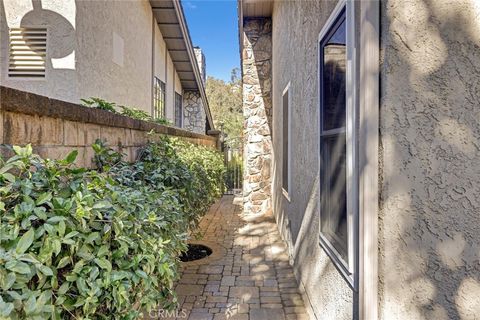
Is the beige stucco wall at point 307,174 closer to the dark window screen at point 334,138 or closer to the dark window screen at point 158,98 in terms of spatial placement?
the dark window screen at point 334,138

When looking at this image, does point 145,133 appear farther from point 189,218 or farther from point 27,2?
point 27,2

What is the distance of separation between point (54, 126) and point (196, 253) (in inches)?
128

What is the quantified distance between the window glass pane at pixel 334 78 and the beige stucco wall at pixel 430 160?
602mm

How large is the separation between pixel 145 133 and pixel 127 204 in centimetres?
234

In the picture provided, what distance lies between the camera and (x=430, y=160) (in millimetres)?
1447

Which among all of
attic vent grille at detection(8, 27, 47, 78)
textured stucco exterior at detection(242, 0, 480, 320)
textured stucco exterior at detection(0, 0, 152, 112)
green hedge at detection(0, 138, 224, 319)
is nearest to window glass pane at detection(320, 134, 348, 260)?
textured stucco exterior at detection(242, 0, 480, 320)

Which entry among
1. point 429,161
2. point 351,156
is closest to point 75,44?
point 351,156

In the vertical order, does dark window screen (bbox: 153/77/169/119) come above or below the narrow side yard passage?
above

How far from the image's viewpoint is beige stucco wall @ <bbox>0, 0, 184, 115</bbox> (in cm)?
475

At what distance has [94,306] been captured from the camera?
4.26ft

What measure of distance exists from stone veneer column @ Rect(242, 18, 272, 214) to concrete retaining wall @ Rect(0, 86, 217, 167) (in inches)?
166

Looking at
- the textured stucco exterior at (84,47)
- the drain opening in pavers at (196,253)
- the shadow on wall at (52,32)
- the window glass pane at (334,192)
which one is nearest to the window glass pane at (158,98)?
the textured stucco exterior at (84,47)

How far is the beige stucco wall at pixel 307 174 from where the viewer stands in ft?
8.04

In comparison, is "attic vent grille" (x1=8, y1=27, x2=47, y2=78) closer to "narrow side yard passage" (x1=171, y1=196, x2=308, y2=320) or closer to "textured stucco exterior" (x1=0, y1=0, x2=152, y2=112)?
"textured stucco exterior" (x1=0, y1=0, x2=152, y2=112)
